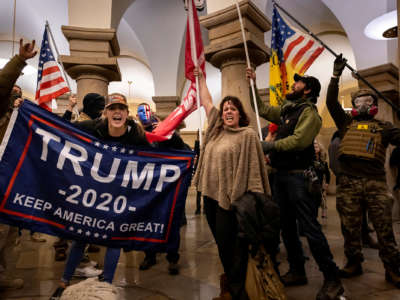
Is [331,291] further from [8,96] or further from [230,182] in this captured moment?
[8,96]

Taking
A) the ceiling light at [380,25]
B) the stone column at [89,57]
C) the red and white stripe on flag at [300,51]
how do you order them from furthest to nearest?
the ceiling light at [380,25] → the stone column at [89,57] → the red and white stripe on flag at [300,51]

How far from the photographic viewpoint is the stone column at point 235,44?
4.33 meters

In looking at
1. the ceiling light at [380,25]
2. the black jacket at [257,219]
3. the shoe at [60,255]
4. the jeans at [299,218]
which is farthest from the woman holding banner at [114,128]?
the ceiling light at [380,25]

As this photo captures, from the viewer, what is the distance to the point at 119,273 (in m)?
2.94

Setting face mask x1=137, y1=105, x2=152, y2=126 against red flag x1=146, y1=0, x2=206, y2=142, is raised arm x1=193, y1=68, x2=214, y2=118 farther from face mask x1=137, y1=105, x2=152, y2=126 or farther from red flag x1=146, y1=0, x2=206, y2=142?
face mask x1=137, y1=105, x2=152, y2=126

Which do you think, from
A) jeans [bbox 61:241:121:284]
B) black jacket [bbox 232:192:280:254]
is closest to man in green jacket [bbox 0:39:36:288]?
jeans [bbox 61:241:121:284]

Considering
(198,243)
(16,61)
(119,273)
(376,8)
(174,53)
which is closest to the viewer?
(16,61)

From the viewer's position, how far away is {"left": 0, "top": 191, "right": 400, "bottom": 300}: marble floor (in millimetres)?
2369

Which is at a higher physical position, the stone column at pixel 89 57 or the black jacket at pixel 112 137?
the stone column at pixel 89 57

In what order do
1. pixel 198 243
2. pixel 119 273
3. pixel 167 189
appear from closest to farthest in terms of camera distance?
pixel 167 189 < pixel 119 273 < pixel 198 243

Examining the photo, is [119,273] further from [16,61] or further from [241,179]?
[16,61]

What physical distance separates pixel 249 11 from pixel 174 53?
7099 millimetres

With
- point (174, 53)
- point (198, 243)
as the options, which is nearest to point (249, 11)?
point (198, 243)

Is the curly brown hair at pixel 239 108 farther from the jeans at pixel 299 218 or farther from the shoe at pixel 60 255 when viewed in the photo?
the shoe at pixel 60 255
